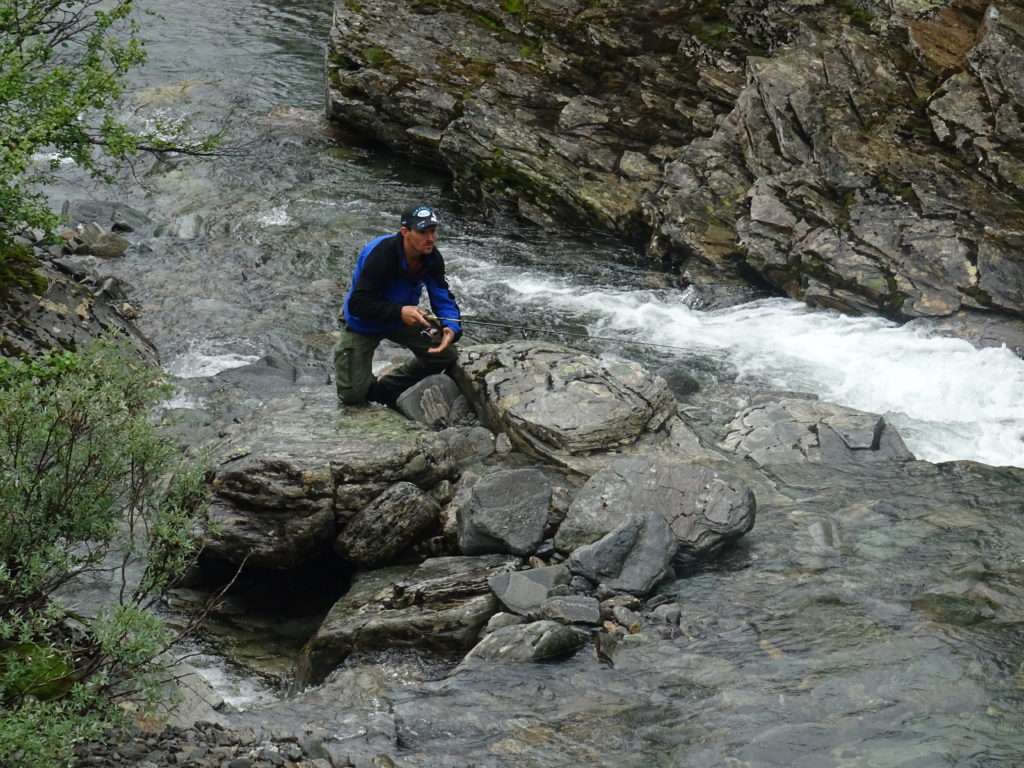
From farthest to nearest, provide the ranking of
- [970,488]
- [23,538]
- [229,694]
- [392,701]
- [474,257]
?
[474,257] → [970,488] → [229,694] → [392,701] → [23,538]

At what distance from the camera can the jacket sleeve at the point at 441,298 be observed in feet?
36.3

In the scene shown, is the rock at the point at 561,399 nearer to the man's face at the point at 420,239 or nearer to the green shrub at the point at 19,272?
the man's face at the point at 420,239

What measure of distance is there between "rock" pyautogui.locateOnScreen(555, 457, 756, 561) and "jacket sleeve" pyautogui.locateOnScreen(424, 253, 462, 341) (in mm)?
2422

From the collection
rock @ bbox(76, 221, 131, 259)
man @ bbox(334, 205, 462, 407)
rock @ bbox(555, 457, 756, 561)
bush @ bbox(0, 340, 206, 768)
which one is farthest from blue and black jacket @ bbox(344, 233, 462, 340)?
rock @ bbox(76, 221, 131, 259)

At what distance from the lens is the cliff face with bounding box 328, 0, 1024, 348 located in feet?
55.1

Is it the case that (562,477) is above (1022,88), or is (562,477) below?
below

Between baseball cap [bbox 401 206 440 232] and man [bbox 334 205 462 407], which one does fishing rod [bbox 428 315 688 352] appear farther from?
baseball cap [bbox 401 206 440 232]

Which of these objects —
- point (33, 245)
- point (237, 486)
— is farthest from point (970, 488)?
point (33, 245)

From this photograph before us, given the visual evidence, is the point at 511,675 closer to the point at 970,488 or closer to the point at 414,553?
the point at 414,553

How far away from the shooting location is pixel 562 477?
10.7 meters

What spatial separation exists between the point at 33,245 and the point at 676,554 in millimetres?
11635

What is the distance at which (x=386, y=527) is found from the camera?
396 inches

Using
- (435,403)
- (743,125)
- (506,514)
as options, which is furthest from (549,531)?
(743,125)

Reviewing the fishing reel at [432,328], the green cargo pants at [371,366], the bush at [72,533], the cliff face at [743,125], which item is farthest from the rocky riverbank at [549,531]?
the cliff face at [743,125]
